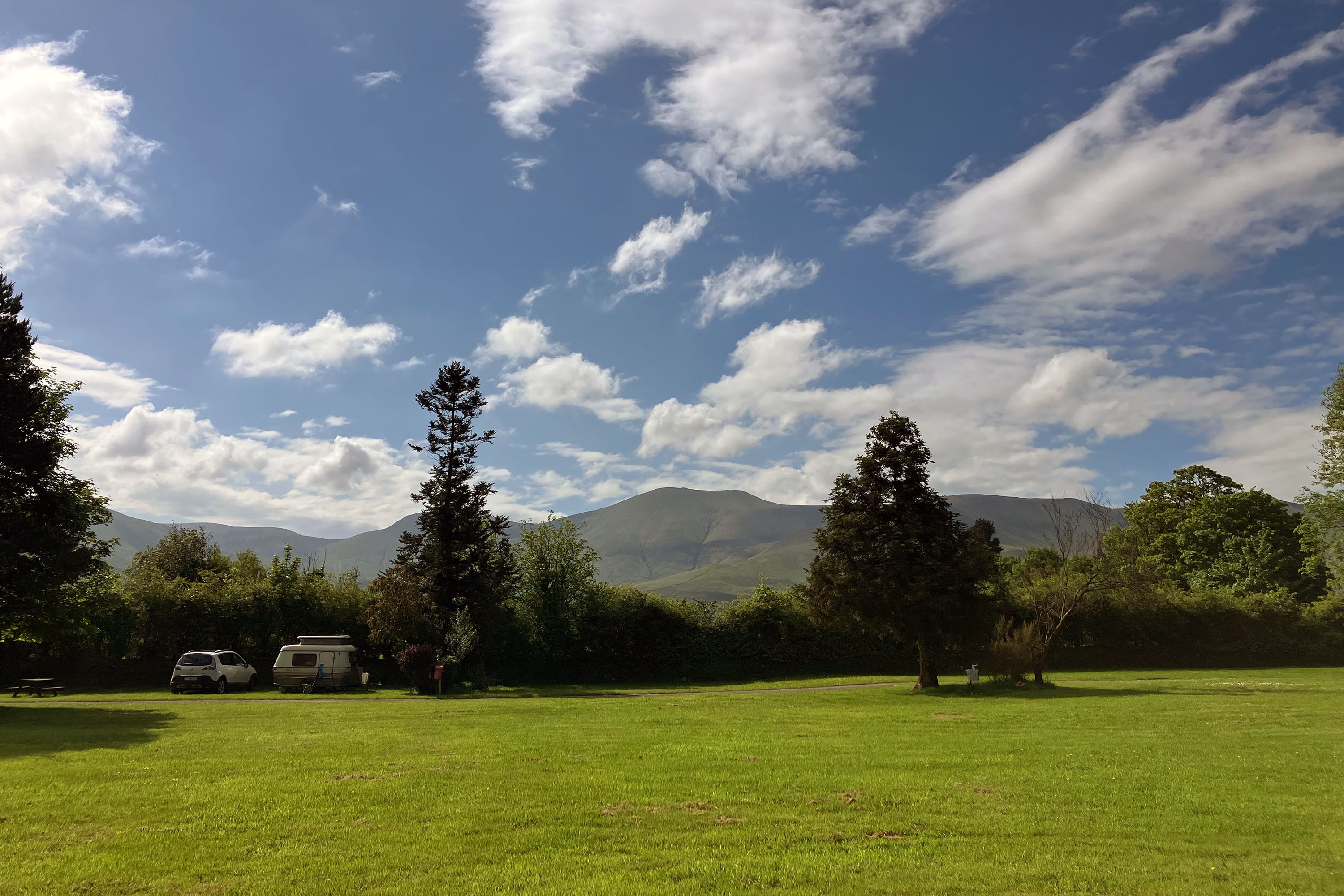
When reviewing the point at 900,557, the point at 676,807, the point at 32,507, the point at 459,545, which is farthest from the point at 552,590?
the point at 676,807

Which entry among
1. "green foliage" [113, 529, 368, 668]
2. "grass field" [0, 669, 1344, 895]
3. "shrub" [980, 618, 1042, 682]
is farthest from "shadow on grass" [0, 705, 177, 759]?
"shrub" [980, 618, 1042, 682]

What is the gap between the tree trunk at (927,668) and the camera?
29.9 meters

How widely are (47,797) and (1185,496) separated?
85.1 meters

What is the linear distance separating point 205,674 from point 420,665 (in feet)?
28.4

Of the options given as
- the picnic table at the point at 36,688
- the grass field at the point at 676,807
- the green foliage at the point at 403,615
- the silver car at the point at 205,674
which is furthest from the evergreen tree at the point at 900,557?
the picnic table at the point at 36,688

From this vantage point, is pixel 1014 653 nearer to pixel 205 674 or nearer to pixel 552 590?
pixel 552 590

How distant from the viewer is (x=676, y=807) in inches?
376

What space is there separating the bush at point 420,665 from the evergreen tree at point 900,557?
16.5 m

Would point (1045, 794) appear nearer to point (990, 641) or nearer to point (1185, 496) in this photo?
point (990, 641)

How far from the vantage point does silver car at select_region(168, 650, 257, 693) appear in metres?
31.4

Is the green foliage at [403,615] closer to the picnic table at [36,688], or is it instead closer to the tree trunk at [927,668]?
the picnic table at [36,688]

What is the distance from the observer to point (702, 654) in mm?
42906

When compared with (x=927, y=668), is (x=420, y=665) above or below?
below

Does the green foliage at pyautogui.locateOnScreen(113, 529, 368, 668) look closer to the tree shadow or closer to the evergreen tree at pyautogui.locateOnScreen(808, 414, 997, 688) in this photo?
the evergreen tree at pyautogui.locateOnScreen(808, 414, 997, 688)
